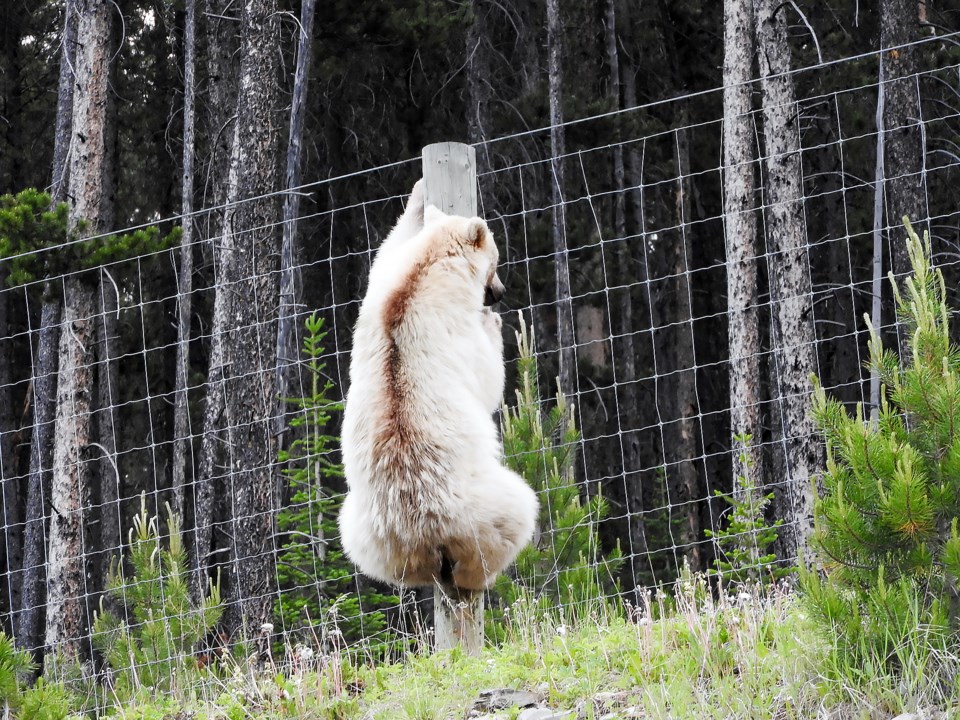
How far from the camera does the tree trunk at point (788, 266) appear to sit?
33.4 ft

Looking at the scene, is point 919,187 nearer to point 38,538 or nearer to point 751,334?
point 751,334

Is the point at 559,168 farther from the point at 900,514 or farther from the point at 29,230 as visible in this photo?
the point at 900,514

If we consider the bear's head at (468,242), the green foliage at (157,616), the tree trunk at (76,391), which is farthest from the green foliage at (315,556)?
the bear's head at (468,242)

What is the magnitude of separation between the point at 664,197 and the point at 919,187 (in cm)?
751

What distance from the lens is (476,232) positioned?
196 inches

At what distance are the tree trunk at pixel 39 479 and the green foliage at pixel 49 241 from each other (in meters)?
2.26

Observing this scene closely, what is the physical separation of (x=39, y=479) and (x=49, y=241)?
6170 millimetres

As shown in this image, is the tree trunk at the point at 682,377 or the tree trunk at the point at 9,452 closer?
the tree trunk at the point at 9,452

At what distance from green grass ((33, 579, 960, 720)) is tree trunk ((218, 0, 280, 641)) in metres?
5.23

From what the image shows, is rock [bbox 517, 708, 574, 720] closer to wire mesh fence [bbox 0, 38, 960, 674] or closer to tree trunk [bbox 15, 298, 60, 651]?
wire mesh fence [bbox 0, 38, 960, 674]

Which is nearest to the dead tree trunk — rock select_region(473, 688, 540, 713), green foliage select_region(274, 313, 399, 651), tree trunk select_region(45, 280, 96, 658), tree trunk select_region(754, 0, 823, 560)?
tree trunk select_region(45, 280, 96, 658)

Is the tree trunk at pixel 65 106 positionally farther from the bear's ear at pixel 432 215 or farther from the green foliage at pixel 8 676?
the green foliage at pixel 8 676

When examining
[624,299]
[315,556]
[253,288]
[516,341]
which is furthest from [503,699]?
[624,299]

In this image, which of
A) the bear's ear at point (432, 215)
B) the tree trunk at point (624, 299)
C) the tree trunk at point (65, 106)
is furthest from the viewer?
the tree trunk at point (624, 299)
